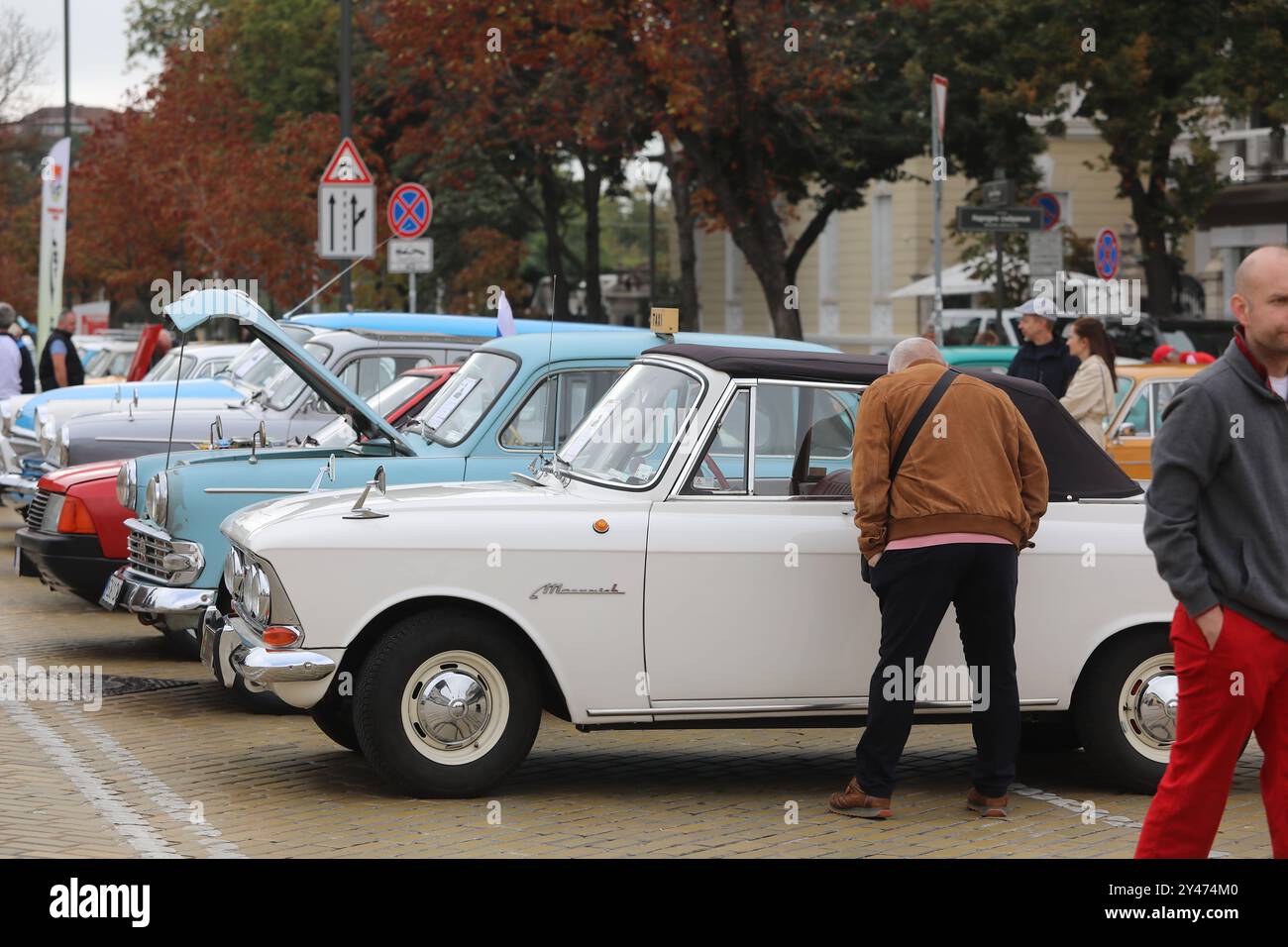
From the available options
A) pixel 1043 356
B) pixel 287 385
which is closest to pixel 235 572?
pixel 287 385

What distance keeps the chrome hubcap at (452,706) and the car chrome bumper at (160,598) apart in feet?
7.35

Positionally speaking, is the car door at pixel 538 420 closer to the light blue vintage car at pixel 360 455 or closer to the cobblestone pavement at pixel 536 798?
the light blue vintage car at pixel 360 455

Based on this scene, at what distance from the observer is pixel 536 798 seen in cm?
793

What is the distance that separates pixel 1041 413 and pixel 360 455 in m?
3.60

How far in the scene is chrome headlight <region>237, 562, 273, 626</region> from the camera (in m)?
7.75

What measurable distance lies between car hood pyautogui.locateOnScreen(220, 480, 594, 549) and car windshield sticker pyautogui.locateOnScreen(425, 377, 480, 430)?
2.29 meters

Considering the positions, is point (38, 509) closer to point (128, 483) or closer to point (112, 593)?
point (128, 483)

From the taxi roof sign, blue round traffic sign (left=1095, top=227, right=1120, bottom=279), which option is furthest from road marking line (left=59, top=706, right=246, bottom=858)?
blue round traffic sign (left=1095, top=227, right=1120, bottom=279)

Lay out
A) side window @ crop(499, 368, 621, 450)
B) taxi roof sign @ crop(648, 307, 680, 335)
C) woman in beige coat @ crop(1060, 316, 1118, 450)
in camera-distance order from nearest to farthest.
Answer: taxi roof sign @ crop(648, 307, 680, 335) → side window @ crop(499, 368, 621, 450) → woman in beige coat @ crop(1060, 316, 1118, 450)

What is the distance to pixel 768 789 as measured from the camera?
8.24 m

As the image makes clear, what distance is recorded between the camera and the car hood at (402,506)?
7.68 meters

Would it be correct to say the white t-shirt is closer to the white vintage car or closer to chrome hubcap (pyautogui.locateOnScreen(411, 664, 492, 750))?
the white vintage car
